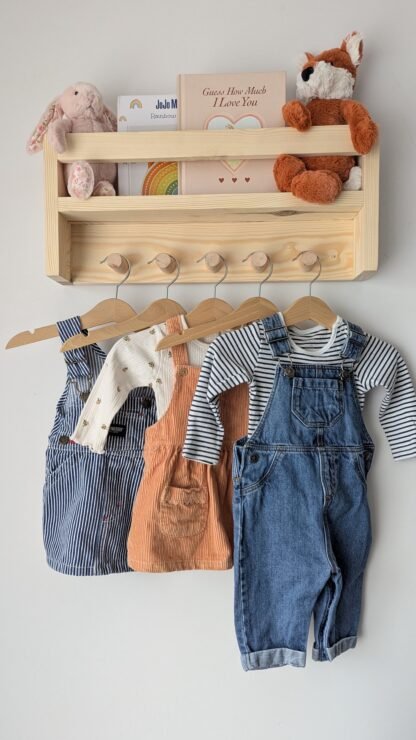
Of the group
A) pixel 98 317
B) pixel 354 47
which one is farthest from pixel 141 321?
pixel 354 47

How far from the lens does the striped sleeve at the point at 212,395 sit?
109 cm

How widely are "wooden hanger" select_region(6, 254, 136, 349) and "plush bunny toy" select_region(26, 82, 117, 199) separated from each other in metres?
0.14

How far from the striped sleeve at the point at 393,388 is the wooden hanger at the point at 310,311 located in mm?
95

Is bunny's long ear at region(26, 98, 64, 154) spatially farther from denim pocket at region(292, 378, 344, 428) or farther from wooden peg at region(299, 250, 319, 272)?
denim pocket at region(292, 378, 344, 428)

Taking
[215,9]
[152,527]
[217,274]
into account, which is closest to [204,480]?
[152,527]

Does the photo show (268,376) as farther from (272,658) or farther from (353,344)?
(272,658)

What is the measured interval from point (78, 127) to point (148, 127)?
0.13 metres

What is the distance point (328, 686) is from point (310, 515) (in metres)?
0.43

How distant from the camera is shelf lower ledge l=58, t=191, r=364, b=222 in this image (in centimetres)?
111

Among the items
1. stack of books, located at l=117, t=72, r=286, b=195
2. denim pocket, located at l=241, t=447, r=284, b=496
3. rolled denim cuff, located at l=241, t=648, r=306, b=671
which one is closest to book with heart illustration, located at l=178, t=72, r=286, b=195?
stack of books, located at l=117, t=72, r=286, b=195

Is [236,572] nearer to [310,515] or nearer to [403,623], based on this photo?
[310,515]

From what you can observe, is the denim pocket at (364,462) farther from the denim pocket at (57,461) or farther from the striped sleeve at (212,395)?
the denim pocket at (57,461)

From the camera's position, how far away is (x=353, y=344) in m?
1.15

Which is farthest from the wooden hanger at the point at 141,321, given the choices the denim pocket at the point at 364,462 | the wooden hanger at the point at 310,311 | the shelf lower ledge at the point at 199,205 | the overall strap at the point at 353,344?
the denim pocket at the point at 364,462
